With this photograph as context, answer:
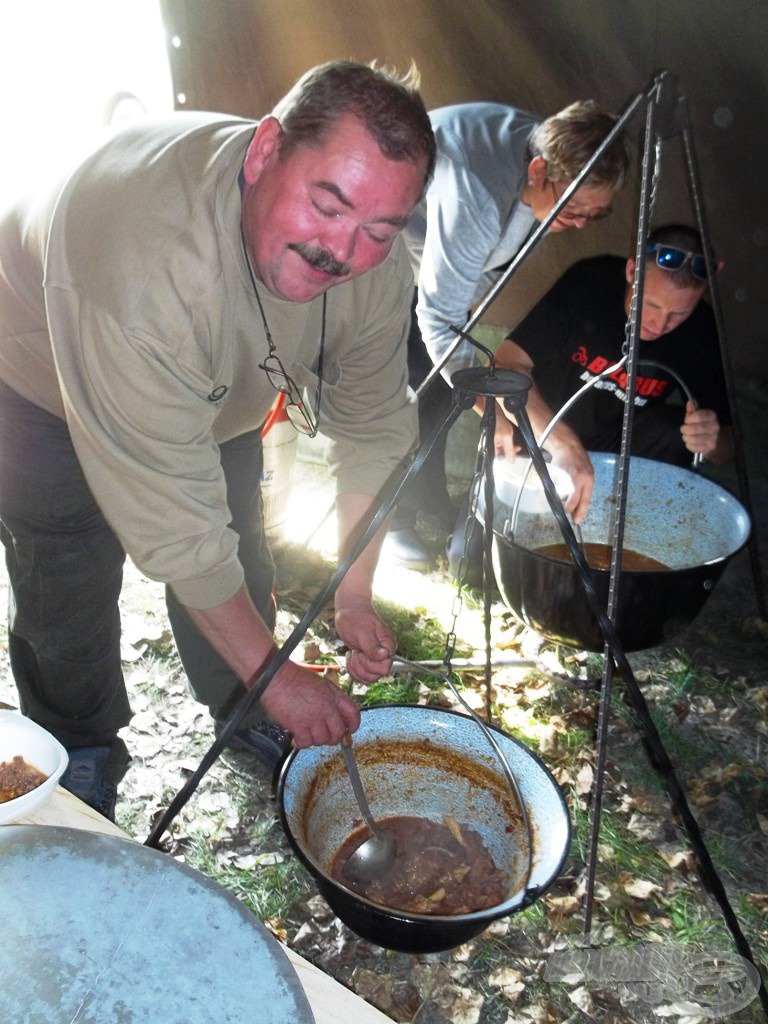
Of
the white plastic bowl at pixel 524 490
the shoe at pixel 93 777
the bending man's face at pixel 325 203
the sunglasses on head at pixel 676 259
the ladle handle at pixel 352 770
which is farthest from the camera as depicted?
the white plastic bowl at pixel 524 490

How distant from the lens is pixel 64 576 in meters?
2.02

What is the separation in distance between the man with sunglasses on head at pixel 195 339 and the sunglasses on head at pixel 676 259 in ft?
4.44

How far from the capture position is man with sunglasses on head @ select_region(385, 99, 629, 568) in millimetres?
2588

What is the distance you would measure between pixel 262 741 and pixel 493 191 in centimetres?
209

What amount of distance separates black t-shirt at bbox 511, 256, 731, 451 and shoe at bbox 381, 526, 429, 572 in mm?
931

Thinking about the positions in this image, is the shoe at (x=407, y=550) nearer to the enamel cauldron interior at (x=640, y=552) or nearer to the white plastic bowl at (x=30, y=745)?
the enamel cauldron interior at (x=640, y=552)

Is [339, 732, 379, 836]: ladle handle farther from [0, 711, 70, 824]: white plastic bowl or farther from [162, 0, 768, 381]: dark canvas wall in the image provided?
[162, 0, 768, 381]: dark canvas wall

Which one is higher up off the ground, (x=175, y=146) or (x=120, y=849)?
(x=175, y=146)

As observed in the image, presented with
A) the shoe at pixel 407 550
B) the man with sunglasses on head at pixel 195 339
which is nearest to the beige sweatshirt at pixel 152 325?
the man with sunglasses on head at pixel 195 339

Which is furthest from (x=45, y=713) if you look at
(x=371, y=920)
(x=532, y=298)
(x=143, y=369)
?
(x=532, y=298)

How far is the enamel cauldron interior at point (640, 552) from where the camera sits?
2500 mm

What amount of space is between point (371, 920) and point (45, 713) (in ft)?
3.75

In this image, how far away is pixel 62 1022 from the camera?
0.88 m

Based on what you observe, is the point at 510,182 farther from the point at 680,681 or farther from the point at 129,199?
the point at 680,681
